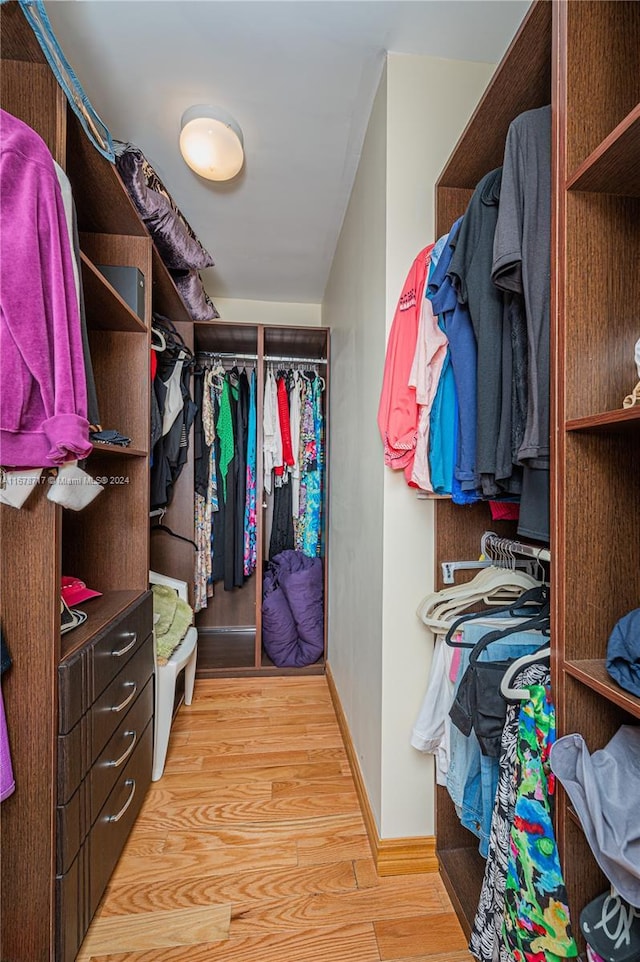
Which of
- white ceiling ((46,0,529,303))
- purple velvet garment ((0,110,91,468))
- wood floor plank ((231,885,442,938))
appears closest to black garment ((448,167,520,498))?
white ceiling ((46,0,529,303))

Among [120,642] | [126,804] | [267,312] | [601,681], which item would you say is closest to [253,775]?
[126,804]

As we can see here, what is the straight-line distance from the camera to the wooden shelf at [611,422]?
600 millimetres

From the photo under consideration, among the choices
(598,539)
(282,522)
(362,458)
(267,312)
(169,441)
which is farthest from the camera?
(267,312)

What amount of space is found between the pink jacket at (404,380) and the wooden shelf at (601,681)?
2.16 feet

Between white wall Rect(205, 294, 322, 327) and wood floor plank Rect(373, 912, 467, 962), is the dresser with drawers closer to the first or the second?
wood floor plank Rect(373, 912, 467, 962)

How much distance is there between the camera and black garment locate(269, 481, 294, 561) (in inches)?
111

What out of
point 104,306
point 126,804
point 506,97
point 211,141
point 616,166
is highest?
point 211,141

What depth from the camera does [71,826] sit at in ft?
3.37

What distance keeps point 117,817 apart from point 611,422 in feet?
5.44

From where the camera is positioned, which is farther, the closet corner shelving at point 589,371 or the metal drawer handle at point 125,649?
the metal drawer handle at point 125,649

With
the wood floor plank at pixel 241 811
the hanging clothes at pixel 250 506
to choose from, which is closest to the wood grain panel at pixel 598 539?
the wood floor plank at pixel 241 811

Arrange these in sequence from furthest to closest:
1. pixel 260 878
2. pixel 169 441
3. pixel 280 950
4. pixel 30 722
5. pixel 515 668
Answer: pixel 169 441 < pixel 260 878 < pixel 280 950 < pixel 30 722 < pixel 515 668

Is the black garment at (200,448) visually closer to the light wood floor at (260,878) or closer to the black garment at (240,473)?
the black garment at (240,473)

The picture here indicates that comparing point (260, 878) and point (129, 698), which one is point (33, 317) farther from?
point (260, 878)
